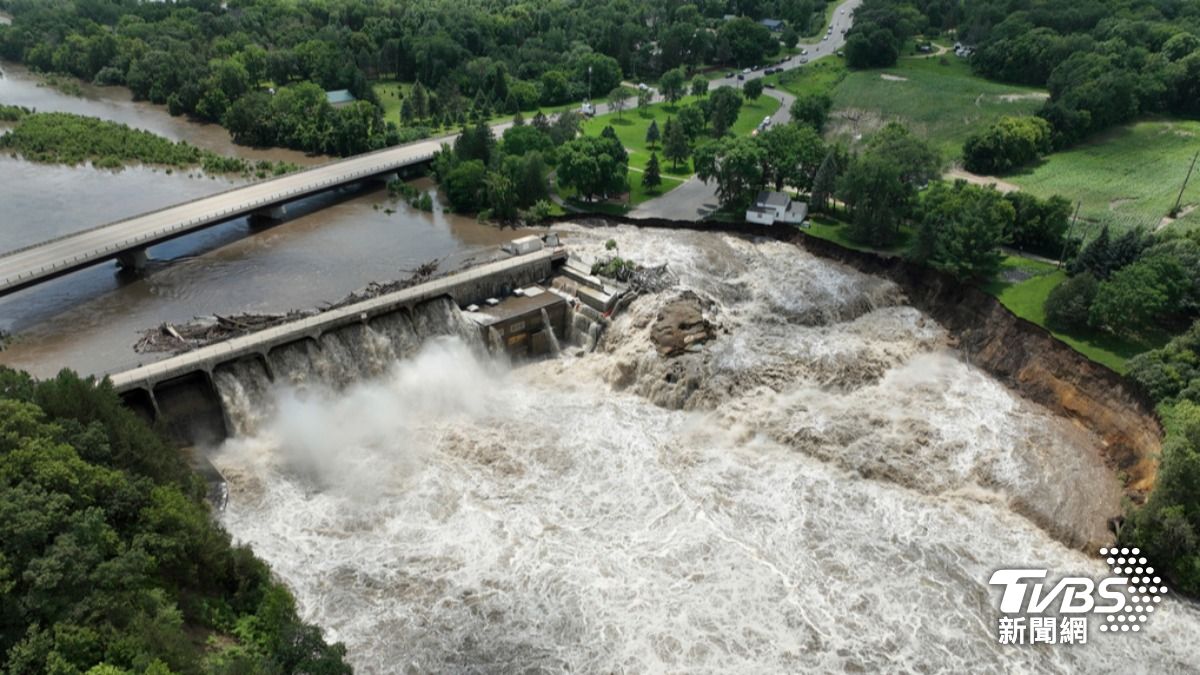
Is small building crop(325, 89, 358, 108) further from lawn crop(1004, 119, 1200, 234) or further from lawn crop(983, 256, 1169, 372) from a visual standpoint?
lawn crop(983, 256, 1169, 372)

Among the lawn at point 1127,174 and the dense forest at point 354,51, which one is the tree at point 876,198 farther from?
the dense forest at point 354,51

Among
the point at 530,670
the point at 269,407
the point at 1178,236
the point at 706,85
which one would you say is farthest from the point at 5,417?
the point at 706,85

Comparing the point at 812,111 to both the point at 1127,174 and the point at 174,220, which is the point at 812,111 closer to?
the point at 1127,174

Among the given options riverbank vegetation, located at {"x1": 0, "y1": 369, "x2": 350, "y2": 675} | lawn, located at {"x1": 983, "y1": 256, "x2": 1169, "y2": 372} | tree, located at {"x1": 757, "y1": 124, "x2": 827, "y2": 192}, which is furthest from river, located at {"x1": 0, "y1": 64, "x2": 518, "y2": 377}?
lawn, located at {"x1": 983, "y1": 256, "x2": 1169, "y2": 372}

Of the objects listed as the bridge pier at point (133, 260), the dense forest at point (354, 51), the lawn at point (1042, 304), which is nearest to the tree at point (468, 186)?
the dense forest at point (354, 51)

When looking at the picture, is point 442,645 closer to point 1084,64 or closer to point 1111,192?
point 1111,192

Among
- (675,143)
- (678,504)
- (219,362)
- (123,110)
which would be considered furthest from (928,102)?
(123,110)
